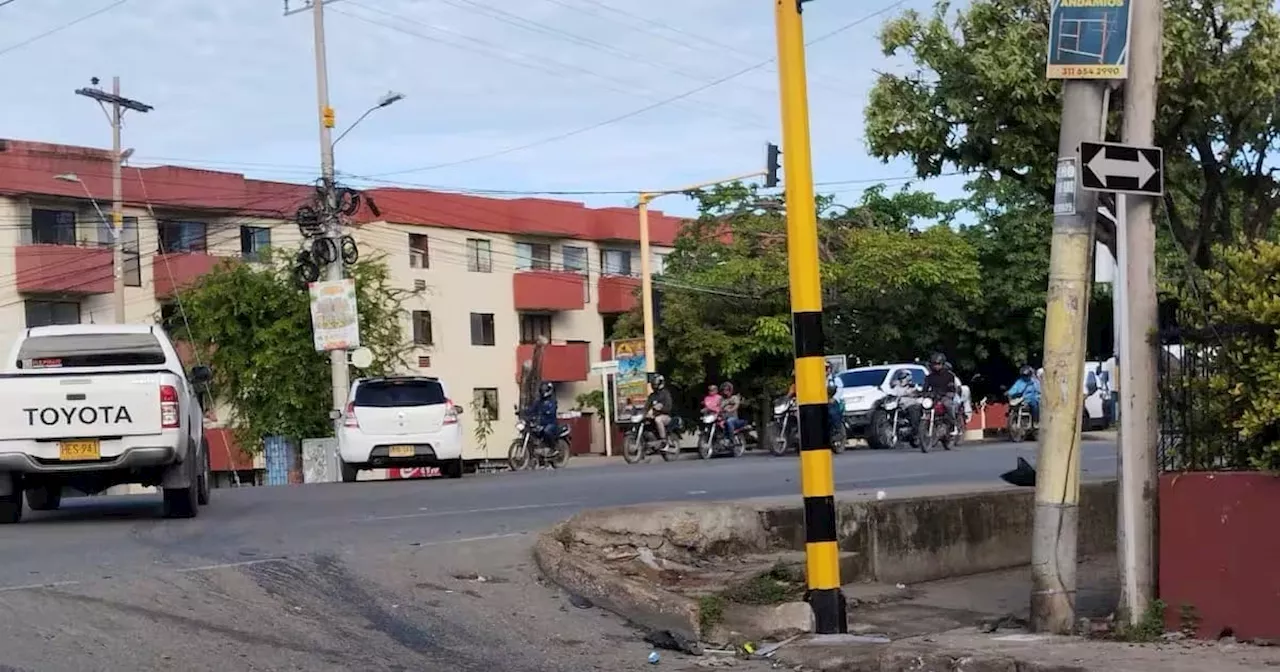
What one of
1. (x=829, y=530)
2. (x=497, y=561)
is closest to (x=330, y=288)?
(x=497, y=561)

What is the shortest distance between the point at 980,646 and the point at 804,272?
7.27ft

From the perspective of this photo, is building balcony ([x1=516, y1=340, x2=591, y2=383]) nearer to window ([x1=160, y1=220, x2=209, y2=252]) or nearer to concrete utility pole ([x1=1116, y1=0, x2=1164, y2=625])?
window ([x1=160, y1=220, x2=209, y2=252])

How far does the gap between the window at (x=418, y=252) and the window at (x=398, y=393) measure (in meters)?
26.6

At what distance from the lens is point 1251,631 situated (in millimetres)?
7926

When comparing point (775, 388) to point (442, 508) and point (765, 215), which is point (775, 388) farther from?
point (442, 508)

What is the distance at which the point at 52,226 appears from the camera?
4291 cm

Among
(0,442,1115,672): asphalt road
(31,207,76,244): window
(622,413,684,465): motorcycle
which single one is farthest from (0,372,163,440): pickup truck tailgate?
(31,207,76,244): window

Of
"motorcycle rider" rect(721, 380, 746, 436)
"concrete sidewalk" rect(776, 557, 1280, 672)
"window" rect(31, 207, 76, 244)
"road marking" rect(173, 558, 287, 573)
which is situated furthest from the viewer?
"window" rect(31, 207, 76, 244)

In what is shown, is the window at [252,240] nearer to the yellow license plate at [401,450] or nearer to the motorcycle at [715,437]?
the motorcycle at [715,437]

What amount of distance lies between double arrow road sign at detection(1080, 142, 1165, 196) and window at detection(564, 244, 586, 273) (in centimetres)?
4756

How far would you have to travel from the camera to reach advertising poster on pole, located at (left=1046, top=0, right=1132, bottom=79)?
8.34 meters

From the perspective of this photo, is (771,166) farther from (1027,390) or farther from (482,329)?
(482,329)

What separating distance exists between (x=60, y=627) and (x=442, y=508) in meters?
7.65

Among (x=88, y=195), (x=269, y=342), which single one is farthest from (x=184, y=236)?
(x=269, y=342)
